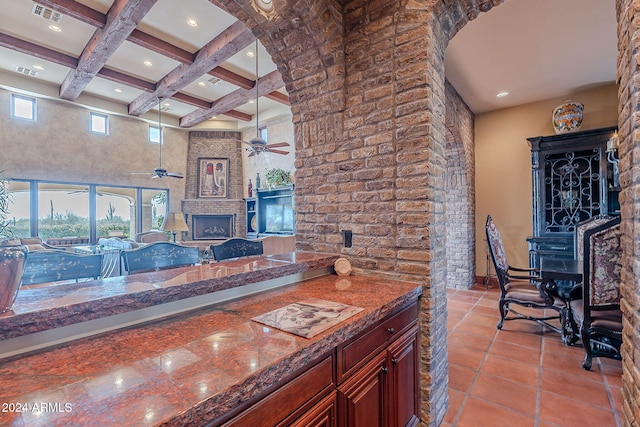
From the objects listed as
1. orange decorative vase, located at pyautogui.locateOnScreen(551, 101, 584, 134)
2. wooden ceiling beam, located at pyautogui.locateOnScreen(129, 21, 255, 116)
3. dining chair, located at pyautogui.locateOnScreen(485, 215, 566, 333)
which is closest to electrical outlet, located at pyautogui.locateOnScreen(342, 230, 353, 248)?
dining chair, located at pyautogui.locateOnScreen(485, 215, 566, 333)

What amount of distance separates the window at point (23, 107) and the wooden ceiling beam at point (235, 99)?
3062 mm

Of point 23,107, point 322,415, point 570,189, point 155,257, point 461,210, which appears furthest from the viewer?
point 23,107

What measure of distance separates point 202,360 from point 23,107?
27.7ft

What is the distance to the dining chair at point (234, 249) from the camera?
114 inches

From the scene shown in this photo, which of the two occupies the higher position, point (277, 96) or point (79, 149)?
point (277, 96)

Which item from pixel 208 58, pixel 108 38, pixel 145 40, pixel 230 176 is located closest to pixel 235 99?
pixel 208 58

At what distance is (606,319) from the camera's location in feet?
7.48

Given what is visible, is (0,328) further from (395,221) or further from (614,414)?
(614,414)

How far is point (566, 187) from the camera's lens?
4.27 metres

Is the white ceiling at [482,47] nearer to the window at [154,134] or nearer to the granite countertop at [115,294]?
the window at [154,134]

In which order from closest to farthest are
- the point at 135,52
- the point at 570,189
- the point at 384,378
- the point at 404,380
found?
the point at 384,378 < the point at 404,380 < the point at 570,189 < the point at 135,52

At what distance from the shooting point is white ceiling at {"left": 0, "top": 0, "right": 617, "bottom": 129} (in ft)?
8.98

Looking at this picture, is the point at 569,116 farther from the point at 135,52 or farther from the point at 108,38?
the point at 135,52

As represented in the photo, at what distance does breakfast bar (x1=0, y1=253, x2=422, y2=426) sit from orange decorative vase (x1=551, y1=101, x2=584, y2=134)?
4.32 m
